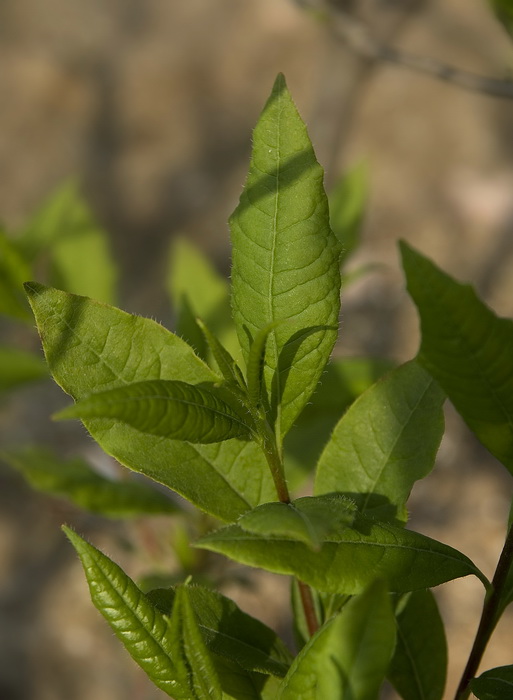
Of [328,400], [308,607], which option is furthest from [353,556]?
[328,400]

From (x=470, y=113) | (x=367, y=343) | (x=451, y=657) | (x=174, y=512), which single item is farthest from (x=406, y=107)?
(x=174, y=512)

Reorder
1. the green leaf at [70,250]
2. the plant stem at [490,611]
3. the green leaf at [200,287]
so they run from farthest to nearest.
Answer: the green leaf at [70,250]
the green leaf at [200,287]
the plant stem at [490,611]

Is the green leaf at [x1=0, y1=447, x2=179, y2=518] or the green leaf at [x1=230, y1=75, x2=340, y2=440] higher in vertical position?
the green leaf at [x1=230, y1=75, x2=340, y2=440]

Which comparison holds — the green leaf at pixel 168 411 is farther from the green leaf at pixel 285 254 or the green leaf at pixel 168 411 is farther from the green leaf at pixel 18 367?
the green leaf at pixel 18 367

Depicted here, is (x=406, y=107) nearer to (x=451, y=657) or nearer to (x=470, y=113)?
(x=470, y=113)

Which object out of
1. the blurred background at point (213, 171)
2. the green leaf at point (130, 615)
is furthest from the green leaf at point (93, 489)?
the blurred background at point (213, 171)

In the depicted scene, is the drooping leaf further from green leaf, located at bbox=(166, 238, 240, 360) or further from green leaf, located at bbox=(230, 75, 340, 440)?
green leaf, located at bbox=(230, 75, 340, 440)

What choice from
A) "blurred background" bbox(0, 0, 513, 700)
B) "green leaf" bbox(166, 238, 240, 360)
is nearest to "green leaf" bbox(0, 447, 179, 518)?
"green leaf" bbox(166, 238, 240, 360)
